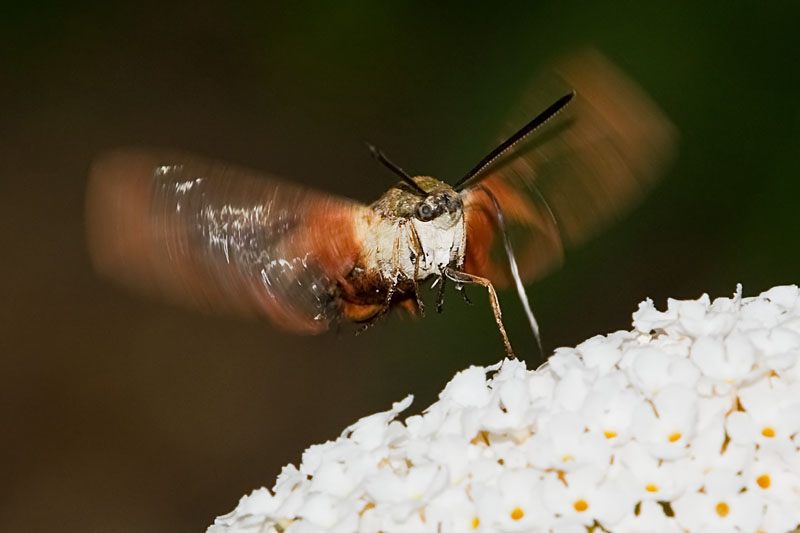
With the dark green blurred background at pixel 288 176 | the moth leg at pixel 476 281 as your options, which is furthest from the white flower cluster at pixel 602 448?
the dark green blurred background at pixel 288 176

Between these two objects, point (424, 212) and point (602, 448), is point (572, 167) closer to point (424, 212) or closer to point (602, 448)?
point (424, 212)

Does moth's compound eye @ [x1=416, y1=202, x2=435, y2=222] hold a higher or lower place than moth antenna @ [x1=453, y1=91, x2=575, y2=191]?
lower

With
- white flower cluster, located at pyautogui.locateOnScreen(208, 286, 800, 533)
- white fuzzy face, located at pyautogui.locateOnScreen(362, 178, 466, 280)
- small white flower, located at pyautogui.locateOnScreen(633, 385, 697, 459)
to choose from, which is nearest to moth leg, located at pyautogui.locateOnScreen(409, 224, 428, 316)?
white fuzzy face, located at pyautogui.locateOnScreen(362, 178, 466, 280)

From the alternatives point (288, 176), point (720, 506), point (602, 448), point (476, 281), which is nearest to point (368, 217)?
point (476, 281)

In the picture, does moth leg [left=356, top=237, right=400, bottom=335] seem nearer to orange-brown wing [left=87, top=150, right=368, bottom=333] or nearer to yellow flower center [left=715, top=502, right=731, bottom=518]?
orange-brown wing [left=87, top=150, right=368, bottom=333]

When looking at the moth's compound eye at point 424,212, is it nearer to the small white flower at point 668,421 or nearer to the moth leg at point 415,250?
the moth leg at point 415,250

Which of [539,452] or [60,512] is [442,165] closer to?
[60,512]

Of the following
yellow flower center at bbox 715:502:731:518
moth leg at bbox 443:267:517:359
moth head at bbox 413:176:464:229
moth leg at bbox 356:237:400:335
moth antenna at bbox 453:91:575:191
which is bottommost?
yellow flower center at bbox 715:502:731:518
